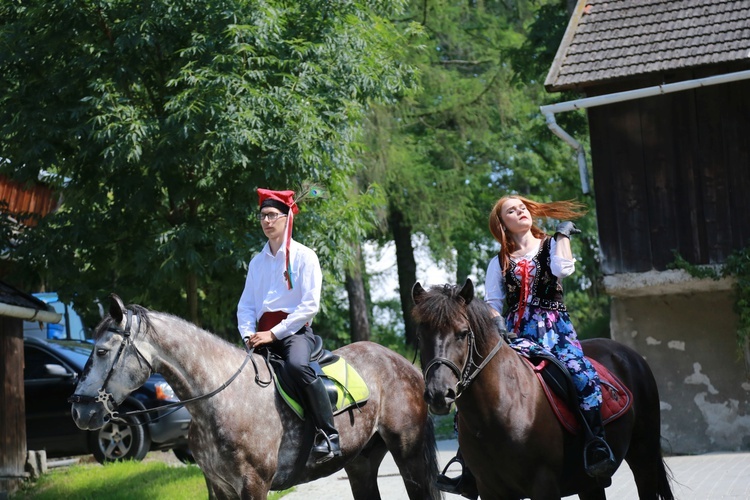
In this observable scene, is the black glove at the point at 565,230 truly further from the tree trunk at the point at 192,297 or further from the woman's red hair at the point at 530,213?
the tree trunk at the point at 192,297

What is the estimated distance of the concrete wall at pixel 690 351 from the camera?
48.6ft

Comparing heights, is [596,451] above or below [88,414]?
below

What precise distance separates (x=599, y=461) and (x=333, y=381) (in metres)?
2.11

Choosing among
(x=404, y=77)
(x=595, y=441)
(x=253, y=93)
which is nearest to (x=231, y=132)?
(x=253, y=93)

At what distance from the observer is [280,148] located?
37.6 ft

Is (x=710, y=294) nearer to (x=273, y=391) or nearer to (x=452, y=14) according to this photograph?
(x=273, y=391)

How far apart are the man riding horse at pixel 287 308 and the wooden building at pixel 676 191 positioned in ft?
27.3

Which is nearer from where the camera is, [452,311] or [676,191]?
[452,311]

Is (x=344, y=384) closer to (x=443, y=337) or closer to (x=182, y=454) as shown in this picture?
(x=443, y=337)

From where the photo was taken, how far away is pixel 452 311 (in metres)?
5.81

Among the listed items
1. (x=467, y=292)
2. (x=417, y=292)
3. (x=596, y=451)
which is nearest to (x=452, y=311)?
(x=467, y=292)

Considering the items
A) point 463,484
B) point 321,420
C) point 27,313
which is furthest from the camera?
point 27,313

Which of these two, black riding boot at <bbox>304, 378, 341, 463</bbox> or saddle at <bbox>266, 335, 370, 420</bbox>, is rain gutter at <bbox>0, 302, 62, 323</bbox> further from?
black riding boot at <bbox>304, 378, 341, 463</bbox>

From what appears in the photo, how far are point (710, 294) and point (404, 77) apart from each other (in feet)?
18.6
